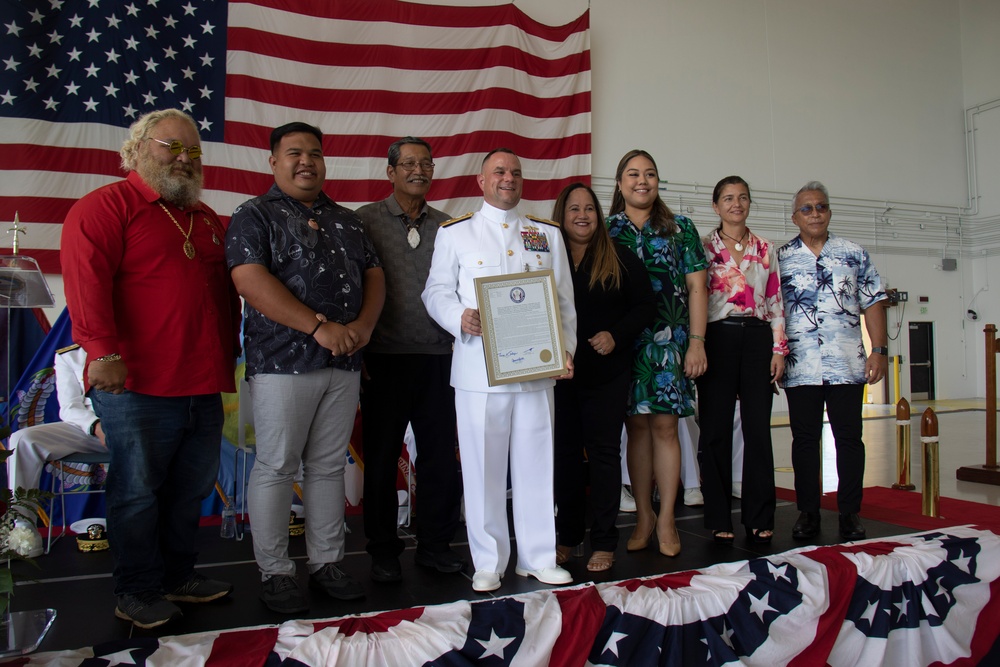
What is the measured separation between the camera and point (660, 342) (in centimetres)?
276

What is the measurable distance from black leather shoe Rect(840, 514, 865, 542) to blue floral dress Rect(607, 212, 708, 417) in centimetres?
98

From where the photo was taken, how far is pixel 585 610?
1995 mm

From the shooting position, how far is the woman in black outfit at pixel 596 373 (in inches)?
102

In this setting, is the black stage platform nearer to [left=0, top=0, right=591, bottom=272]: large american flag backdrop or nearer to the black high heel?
the black high heel

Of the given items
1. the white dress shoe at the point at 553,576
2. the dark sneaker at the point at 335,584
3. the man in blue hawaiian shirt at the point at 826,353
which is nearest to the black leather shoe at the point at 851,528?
the man in blue hawaiian shirt at the point at 826,353

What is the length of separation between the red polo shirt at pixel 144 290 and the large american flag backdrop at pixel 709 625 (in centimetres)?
79

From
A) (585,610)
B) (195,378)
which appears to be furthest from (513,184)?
(585,610)

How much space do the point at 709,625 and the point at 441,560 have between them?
101cm

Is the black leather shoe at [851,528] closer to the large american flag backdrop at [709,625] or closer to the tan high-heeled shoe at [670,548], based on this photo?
the large american flag backdrop at [709,625]

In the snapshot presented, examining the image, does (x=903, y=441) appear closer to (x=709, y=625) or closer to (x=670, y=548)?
(x=670, y=548)

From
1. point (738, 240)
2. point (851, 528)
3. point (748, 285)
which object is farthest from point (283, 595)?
point (851, 528)

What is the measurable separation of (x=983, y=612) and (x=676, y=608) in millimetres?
1432

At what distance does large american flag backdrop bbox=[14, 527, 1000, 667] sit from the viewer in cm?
177

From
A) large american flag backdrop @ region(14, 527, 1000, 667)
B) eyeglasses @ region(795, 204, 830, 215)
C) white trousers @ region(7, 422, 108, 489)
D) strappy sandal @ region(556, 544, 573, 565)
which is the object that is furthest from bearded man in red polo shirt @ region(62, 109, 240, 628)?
eyeglasses @ region(795, 204, 830, 215)
